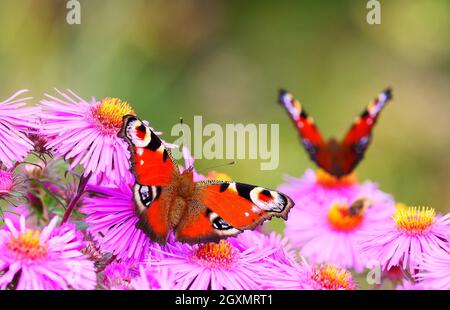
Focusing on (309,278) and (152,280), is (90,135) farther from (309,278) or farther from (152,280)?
(309,278)

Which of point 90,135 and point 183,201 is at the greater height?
point 90,135

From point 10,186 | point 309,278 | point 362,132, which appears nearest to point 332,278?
point 309,278

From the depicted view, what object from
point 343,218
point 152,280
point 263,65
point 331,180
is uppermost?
point 263,65

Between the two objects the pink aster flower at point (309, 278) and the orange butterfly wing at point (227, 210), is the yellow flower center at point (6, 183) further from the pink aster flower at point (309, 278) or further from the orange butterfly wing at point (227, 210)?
the pink aster flower at point (309, 278)

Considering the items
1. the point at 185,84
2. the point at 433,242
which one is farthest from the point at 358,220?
the point at 185,84

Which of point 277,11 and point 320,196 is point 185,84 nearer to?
point 277,11

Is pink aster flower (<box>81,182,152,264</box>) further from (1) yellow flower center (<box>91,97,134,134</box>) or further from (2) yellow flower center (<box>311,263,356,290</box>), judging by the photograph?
(2) yellow flower center (<box>311,263,356,290</box>)

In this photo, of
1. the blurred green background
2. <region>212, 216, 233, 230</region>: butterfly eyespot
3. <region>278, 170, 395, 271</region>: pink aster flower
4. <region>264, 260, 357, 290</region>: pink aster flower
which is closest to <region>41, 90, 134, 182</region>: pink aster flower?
<region>212, 216, 233, 230</region>: butterfly eyespot
